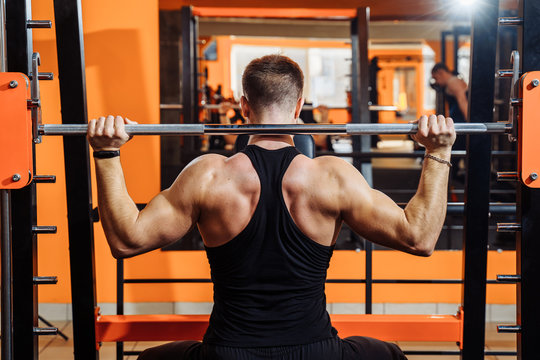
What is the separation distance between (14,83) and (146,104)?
1973 millimetres

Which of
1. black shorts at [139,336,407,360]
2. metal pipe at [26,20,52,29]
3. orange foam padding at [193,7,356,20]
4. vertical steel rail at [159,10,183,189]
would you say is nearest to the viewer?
black shorts at [139,336,407,360]

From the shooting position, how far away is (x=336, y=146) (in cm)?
853

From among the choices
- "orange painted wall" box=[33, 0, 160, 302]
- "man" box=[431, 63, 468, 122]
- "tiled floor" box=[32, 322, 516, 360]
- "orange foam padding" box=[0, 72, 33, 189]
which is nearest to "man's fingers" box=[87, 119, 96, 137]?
"orange foam padding" box=[0, 72, 33, 189]

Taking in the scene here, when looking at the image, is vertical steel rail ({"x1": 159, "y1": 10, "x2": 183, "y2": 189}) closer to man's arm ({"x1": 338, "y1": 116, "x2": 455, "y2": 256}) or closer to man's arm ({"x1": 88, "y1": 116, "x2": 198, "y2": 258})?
man's arm ({"x1": 88, "y1": 116, "x2": 198, "y2": 258})

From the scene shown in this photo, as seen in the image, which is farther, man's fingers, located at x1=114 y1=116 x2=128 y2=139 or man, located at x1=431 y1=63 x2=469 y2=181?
man, located at x1=431 y1=63 x2=469 y2=181

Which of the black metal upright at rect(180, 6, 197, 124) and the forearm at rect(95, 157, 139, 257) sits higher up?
the black metal upright at rect(180, 6, 197, 124)

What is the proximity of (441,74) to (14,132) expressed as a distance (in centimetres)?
388

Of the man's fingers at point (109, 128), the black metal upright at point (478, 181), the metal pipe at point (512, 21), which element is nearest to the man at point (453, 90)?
the black metal upright at point (478, 181)

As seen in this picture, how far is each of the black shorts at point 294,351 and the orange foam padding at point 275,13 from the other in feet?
9.27

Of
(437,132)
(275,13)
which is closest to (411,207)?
(437,132)

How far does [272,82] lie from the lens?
1.35 m

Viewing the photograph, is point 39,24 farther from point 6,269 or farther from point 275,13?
point 275,13

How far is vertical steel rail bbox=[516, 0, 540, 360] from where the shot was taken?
1508 millimetres

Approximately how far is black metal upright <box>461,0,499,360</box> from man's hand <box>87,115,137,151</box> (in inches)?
41.7
